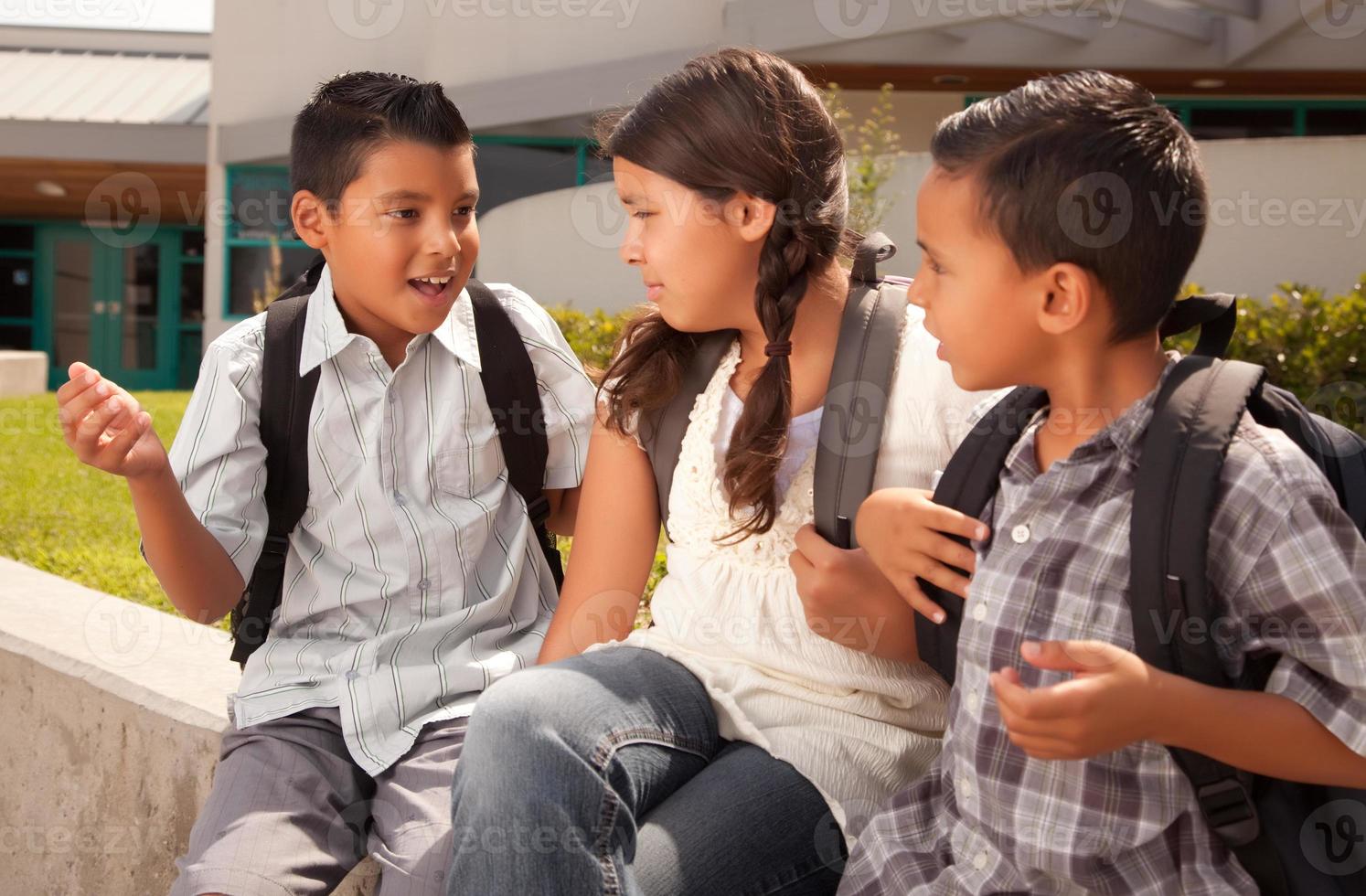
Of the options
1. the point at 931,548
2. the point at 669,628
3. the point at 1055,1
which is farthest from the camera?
the point at 1055,1

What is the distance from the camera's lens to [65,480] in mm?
7418

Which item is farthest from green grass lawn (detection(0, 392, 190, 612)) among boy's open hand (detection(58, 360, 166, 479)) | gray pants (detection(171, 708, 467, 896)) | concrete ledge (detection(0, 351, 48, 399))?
concrete ledge (detection(0, 351, 48, 399))

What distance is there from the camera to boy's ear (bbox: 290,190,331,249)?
97.5 inches

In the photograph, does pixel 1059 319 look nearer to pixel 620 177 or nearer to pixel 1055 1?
pixel 620 177

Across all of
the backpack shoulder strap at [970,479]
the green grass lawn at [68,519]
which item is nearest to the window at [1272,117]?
the green grass lawn at [68,519]

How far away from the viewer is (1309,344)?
17.8 feet

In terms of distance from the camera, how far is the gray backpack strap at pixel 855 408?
6.36 feet

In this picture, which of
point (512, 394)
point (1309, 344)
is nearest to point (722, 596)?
point (512, 394)

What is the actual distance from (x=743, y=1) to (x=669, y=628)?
10042 millimetres

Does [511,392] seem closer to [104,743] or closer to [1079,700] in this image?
[104,743]

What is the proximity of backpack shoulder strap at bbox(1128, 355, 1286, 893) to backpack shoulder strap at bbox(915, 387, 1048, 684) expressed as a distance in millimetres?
285

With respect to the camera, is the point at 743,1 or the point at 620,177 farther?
the point at 743,1

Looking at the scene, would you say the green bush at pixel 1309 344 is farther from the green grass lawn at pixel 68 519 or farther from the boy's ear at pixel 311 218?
the green grass lawn at pixel 68 519

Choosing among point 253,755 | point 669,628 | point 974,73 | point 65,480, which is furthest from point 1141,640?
point 974,73
